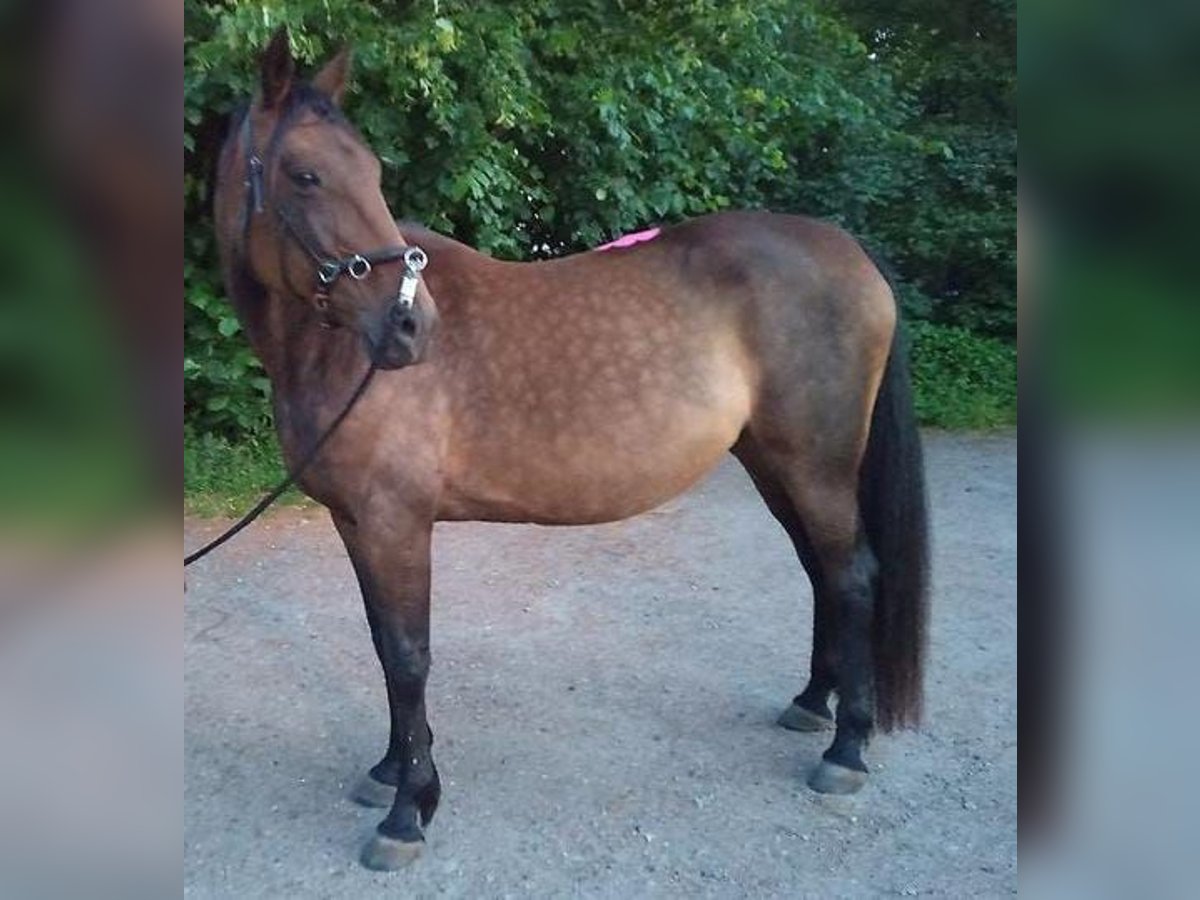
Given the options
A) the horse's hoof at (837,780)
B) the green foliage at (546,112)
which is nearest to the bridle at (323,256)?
the green foliage at (546,112)

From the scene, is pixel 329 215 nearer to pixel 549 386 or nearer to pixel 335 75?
pixel 335 75

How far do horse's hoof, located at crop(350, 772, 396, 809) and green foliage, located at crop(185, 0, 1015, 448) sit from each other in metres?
2.08

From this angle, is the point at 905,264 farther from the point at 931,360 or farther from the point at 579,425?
the point at 579,425

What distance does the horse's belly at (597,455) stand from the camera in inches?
114

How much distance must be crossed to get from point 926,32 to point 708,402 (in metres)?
9.59

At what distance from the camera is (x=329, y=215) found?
2.46 metres

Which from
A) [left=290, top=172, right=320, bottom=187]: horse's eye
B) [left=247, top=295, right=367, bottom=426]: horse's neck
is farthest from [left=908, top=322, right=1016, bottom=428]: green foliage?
[left=290, top=172, right=320, bottom=187]: horse's eye

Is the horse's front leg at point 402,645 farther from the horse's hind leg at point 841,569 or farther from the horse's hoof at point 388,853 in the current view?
the horse's hind leg at point 841,569

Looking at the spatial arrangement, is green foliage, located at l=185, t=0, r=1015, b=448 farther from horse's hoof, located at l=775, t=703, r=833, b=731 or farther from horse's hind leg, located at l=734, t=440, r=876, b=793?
horse's hoof, located at l=775, t=703, r=833, b=731

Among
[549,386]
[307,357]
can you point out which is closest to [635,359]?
[549,386]

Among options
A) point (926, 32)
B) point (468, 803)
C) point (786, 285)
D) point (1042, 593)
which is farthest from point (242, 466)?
point (926, 32)

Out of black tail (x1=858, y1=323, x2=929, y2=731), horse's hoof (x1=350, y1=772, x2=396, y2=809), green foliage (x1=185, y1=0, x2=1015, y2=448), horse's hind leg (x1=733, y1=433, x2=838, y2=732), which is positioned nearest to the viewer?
horse's hoof (x1=350, y1=772, x2=396, y2=809)

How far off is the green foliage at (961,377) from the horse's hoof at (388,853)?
6.67 m

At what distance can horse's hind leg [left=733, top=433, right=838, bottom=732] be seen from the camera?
11.2 feet
